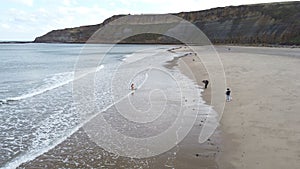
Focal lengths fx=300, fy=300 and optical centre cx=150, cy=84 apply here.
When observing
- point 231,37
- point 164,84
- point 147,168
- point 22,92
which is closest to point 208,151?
point 147,168

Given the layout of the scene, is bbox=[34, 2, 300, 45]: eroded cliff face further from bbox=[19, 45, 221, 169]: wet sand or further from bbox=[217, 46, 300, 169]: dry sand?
bbox=[19, 45, 221, 169]: wet sand

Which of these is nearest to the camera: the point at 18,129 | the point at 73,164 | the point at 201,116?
the point at 73,164

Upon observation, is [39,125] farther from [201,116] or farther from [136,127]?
[201,116]

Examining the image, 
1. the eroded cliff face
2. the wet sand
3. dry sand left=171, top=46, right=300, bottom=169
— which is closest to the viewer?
dry sand left=171, top=46, right=300, bottom=169

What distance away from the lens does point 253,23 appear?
110500 mm

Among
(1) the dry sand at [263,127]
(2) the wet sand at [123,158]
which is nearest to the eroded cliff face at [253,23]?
(1) the dry sand at [263,127]

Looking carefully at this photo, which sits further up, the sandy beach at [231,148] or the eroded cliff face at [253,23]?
the eroded cliff face at [253,23]

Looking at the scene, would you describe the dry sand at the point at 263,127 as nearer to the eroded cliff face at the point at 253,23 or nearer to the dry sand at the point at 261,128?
the dry sand at the point at 261,128

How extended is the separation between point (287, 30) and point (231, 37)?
25962 millimetres

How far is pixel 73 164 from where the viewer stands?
828 centimetres

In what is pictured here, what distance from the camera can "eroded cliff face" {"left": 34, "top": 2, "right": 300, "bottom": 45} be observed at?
303 ft

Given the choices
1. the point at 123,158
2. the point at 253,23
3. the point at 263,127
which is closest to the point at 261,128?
the point at 263,127

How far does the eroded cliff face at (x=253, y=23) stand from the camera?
92.2 m

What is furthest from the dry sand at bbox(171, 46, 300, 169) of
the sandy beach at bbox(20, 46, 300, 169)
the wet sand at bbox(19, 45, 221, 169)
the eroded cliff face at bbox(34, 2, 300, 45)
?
the eroded cliff face at bbox(34, 2, 300, 45)
